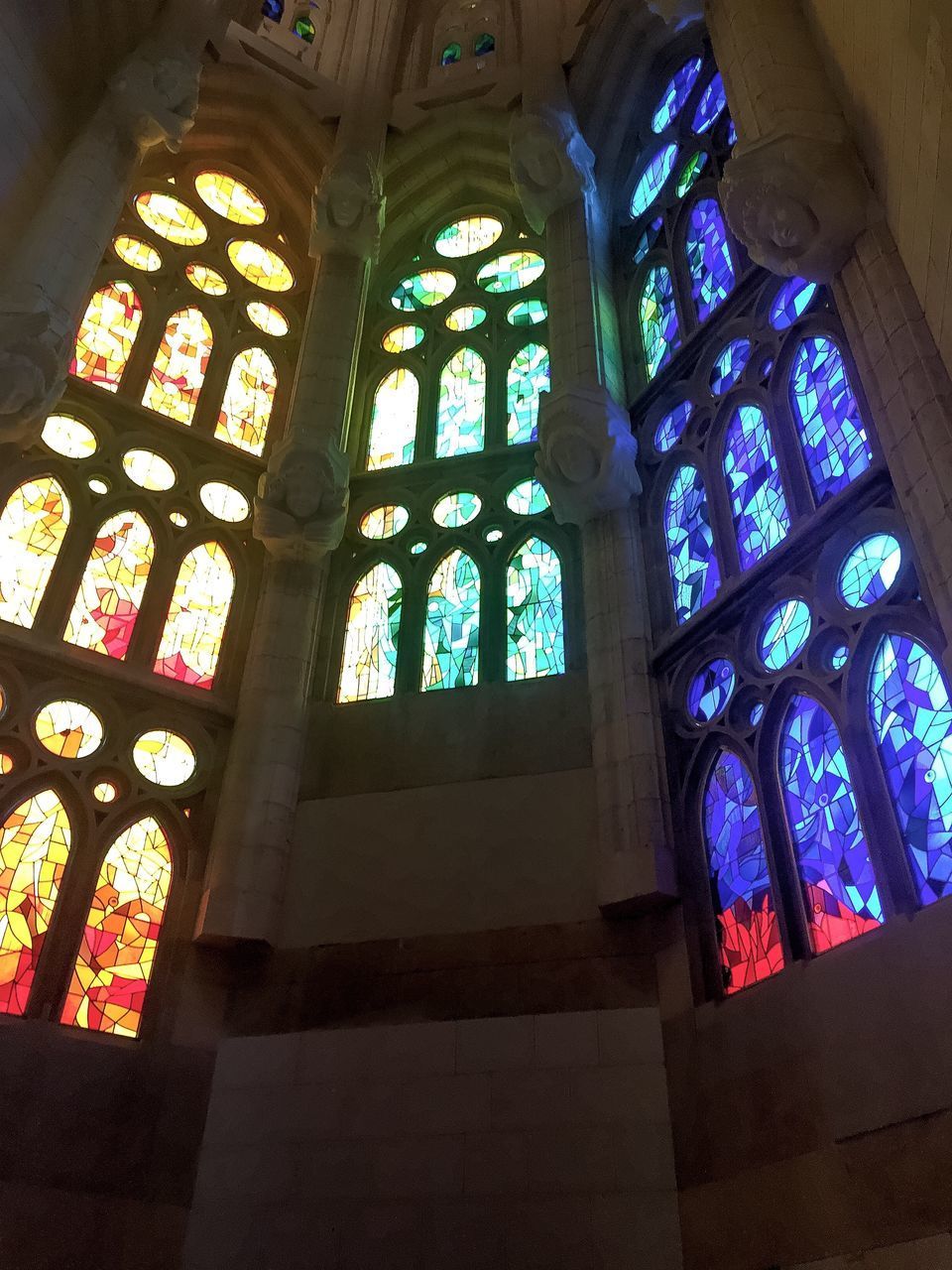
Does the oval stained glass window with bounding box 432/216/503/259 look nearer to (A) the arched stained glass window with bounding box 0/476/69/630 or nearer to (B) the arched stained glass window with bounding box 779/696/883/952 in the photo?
(A) the arched stained glass window with bounding box 0/476/69/630

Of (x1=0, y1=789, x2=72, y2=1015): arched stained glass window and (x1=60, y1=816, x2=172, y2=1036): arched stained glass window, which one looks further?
(x1=60, y1=816, x2=172, y2=1036): arched stained glass window

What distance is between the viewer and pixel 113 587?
358 inches

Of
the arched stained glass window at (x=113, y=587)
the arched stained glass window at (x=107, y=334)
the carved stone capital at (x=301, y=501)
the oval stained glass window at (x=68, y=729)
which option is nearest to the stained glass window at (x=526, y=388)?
the carved stone capital at (x=301, y=501)

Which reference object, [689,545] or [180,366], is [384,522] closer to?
[180,366]

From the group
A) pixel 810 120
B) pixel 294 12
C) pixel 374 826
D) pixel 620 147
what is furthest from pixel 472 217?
pixel 374 826

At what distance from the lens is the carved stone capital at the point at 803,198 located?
6520 mm

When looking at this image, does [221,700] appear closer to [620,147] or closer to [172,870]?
[172,870]

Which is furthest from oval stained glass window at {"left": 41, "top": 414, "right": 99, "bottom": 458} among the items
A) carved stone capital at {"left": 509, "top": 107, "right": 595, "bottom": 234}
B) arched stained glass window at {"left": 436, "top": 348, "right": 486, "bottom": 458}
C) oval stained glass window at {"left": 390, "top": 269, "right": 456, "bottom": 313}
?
carved stone capital at {"left": 509, "top": 107, "right": 595, "bottom": 234}

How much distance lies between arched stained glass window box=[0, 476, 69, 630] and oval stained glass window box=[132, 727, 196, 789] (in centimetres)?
132

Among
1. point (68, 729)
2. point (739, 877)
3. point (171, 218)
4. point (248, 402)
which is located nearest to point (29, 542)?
point (68, 729)

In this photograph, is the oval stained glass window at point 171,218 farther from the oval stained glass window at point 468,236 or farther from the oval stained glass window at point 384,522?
the oval stained glass window at point 384,522

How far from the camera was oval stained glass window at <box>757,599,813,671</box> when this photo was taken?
6.75 m

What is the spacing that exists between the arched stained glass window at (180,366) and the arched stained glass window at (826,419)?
5861mm

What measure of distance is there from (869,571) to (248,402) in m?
7.04
